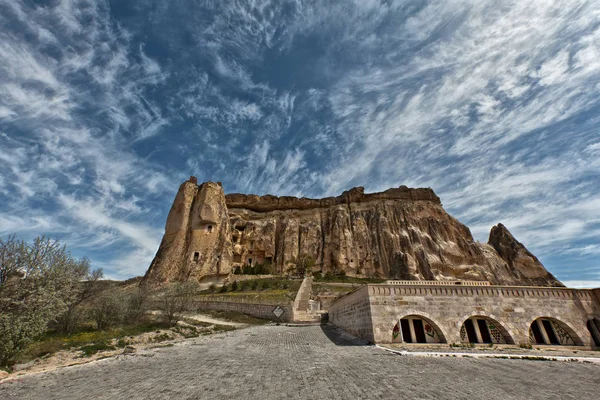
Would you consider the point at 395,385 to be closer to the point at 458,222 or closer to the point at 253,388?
the point at 253,388

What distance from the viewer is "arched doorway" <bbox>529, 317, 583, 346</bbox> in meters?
14.0

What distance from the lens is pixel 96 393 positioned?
664cm

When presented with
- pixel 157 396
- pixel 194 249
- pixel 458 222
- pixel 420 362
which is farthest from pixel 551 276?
pixel 157 396

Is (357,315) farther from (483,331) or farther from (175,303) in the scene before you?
(175,303)

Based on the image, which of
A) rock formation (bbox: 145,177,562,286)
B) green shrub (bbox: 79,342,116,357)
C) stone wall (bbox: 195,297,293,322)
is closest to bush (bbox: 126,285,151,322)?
stone wall (bbox: 195,297,293,322)

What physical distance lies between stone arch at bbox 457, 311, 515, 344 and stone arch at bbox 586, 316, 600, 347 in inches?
194

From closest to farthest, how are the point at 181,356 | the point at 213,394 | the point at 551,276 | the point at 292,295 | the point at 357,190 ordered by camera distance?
the point at 213,394 → the point at 181,356 → the point at 292,295 → the point at 551,276 → the point at 357,190

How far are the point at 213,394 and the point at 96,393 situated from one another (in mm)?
3135

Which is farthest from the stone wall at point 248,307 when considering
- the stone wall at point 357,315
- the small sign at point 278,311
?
the stone wall at point 357,315

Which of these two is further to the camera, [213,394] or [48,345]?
[48,345]

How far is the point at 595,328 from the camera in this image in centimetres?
1433

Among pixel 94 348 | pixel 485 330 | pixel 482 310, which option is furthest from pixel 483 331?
pixel 94 348

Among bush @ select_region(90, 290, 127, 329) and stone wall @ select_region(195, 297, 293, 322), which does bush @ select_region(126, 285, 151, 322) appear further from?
stone wall @ select_region(195, 297, 293, 322)

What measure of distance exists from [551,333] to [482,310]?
4160 mm
